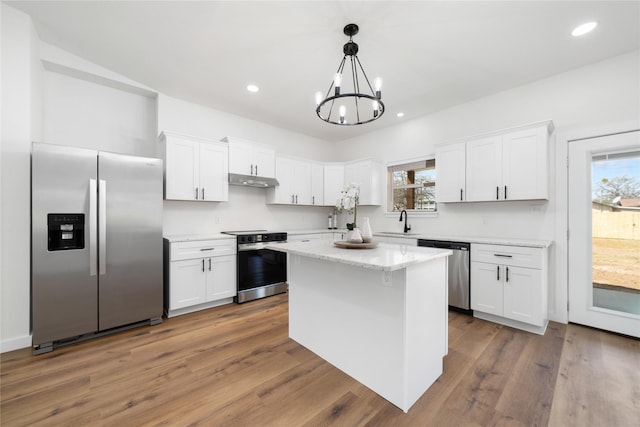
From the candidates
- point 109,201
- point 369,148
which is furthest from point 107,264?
point 369,148

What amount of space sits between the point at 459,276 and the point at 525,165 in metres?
1.53

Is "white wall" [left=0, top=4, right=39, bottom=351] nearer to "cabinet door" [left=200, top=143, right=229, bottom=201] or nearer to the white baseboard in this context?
the white baseboard

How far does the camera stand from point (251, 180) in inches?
159

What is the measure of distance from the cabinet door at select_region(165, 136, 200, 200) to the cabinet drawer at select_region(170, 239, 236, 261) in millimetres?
682

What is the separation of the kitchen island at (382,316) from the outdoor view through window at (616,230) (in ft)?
7.13

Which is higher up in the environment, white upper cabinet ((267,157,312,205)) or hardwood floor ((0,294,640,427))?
white upper cabinet ((267,157,312,205))

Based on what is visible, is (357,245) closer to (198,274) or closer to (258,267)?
(258,267)

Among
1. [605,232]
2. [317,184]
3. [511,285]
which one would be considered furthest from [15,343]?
[605,232]

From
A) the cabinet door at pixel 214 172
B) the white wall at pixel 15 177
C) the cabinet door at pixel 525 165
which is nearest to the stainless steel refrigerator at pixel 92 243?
the white wall at pixel 15 177

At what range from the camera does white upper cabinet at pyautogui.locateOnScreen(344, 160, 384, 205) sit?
475 cm

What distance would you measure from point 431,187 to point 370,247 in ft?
8.78

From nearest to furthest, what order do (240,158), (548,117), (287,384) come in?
1. (287,384)
2. (548,117)
3. (240,158)

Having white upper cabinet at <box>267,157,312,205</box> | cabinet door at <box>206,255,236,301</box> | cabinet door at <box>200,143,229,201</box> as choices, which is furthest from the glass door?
cabinet door at <box>200,143,229,201</box>

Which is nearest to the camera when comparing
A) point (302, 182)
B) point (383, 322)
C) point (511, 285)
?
point (383, 322)
